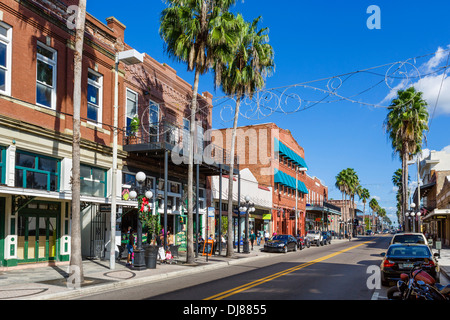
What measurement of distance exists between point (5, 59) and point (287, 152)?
40.7 meters

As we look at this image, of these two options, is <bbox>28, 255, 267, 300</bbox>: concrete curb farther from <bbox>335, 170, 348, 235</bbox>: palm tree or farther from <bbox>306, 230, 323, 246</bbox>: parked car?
<bbox>335, 170, 348, 235</bbox>: palm tree

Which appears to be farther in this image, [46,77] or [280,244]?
[280,244]

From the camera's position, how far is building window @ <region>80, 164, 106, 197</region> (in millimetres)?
20109

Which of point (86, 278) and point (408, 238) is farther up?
point (408, 238)

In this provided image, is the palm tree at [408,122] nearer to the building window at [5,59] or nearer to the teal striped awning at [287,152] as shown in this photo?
the teal striped awning at [287,152]

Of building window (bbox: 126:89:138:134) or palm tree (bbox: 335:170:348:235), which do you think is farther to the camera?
palm tree (bbox: 335:170:348:235)

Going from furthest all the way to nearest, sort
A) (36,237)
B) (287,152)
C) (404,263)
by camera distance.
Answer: (287,152) → (36,237) → (404,263)

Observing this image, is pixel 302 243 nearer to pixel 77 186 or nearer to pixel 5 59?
pixel 77 186

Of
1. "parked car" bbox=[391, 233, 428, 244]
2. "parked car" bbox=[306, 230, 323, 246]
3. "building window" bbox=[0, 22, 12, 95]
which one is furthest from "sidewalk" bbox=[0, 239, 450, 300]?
"parked car" bbox=[306, 230, 323, 246]

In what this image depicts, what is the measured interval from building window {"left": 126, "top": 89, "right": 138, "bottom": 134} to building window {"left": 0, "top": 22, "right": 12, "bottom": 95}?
7.73 m

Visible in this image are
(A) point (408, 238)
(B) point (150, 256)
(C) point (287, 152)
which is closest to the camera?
(B) point (150, 256)

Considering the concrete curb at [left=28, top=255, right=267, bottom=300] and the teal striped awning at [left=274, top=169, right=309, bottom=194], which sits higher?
the teal striped awning at [left=274, top=169, right=309, bottom=194]

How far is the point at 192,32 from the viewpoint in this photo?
2091cm

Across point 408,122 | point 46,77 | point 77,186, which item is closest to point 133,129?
point 46,77
